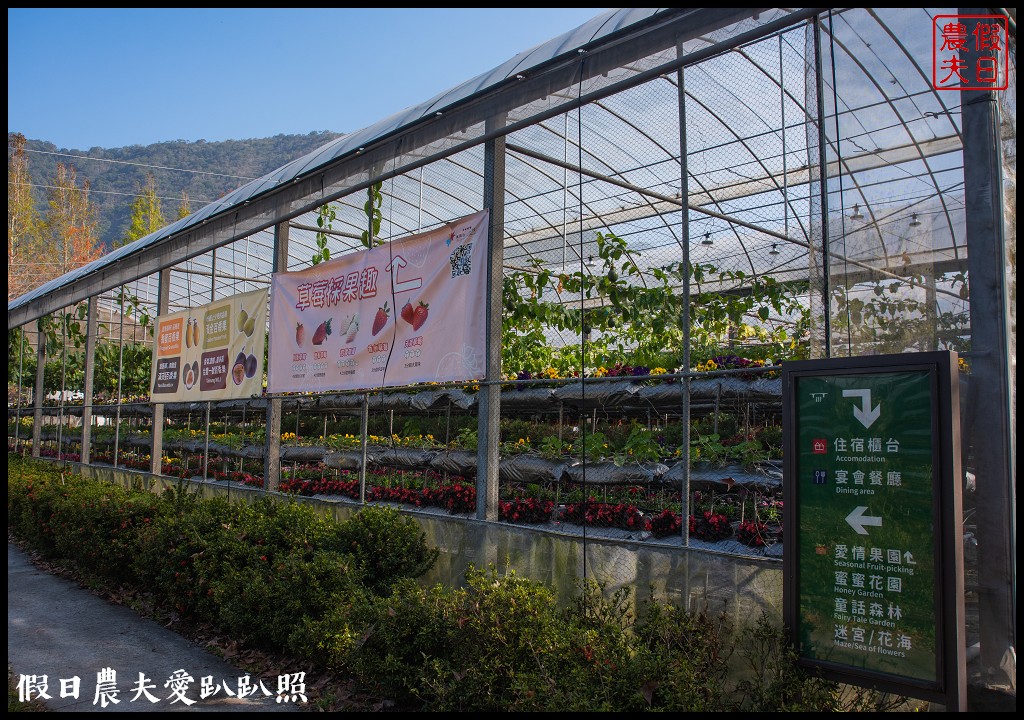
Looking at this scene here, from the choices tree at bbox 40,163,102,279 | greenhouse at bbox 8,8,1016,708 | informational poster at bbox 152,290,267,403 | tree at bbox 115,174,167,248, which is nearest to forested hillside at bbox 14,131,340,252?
tree at bbox 40,163,102,279

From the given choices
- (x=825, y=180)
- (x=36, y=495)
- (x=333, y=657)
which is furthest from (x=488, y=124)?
(x=36, y=495)

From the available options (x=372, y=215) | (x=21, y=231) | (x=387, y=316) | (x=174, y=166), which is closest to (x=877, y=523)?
(x=387, y=316)

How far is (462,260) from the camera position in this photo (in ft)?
20.8

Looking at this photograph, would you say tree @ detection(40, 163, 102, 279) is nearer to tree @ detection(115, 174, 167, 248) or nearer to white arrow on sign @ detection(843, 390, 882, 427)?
tree @ detection(115, 174, 167, 248)

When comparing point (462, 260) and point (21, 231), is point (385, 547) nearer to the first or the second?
point (462, 260)

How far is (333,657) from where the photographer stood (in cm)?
496

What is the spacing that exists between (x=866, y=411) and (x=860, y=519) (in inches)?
18.8

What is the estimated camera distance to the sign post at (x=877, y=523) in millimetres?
3172

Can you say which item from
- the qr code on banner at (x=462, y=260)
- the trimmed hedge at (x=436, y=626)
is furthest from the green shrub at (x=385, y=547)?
the qr code on banner at (x=462, y=260)

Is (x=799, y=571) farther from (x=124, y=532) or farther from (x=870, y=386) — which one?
(x=124, y=532)

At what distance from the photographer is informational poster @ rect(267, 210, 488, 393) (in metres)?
6.26

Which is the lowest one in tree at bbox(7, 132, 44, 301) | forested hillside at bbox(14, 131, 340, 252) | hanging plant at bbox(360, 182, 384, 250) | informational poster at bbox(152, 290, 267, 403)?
informational poster at bbox(152, 290, 267, 403)

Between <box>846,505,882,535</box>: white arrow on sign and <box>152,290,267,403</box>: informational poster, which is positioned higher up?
<box>152,290,267,403</box>: informational poster

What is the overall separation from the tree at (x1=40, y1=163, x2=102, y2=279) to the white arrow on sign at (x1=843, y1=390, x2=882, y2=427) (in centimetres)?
4307
